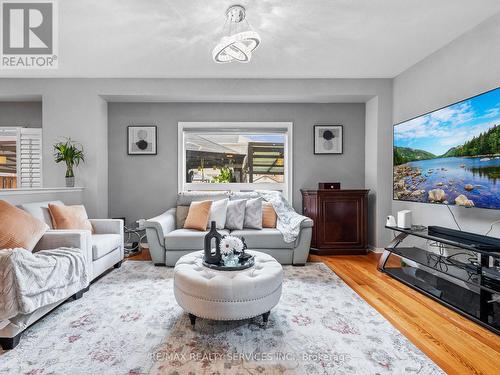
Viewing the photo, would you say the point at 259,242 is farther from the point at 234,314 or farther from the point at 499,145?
the point at 499,145

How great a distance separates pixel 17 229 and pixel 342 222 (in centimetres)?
376

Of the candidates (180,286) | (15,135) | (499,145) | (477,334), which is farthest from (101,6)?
(477,334)

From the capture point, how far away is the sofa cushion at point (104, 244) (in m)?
2.83

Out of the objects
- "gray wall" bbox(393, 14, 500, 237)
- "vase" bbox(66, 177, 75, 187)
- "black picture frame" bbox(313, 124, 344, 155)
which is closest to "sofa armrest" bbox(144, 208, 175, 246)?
"vase" bbox(66, 177, 75, 187)

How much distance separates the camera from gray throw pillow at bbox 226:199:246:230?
12.1ft

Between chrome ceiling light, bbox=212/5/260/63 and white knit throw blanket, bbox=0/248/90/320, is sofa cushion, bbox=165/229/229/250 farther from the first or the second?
chrome ceiling light, bbox=212/5/260/63

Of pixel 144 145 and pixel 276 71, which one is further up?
pixel 276 71

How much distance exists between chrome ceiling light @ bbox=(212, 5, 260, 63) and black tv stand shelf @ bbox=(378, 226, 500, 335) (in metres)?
2.42

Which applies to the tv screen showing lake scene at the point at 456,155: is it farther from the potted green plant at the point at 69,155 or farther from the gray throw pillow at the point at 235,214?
the potted green plant at the point at 69,155

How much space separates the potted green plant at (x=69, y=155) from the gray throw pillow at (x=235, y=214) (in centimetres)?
228

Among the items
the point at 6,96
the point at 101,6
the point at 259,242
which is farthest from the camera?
the point at 6,96

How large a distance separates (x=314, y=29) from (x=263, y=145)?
7.02 feet

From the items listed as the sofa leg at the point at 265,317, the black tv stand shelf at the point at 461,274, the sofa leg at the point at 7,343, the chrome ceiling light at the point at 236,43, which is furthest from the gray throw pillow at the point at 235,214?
the sofa leg at the point at 7,343

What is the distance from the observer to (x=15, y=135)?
4316 millimetres
